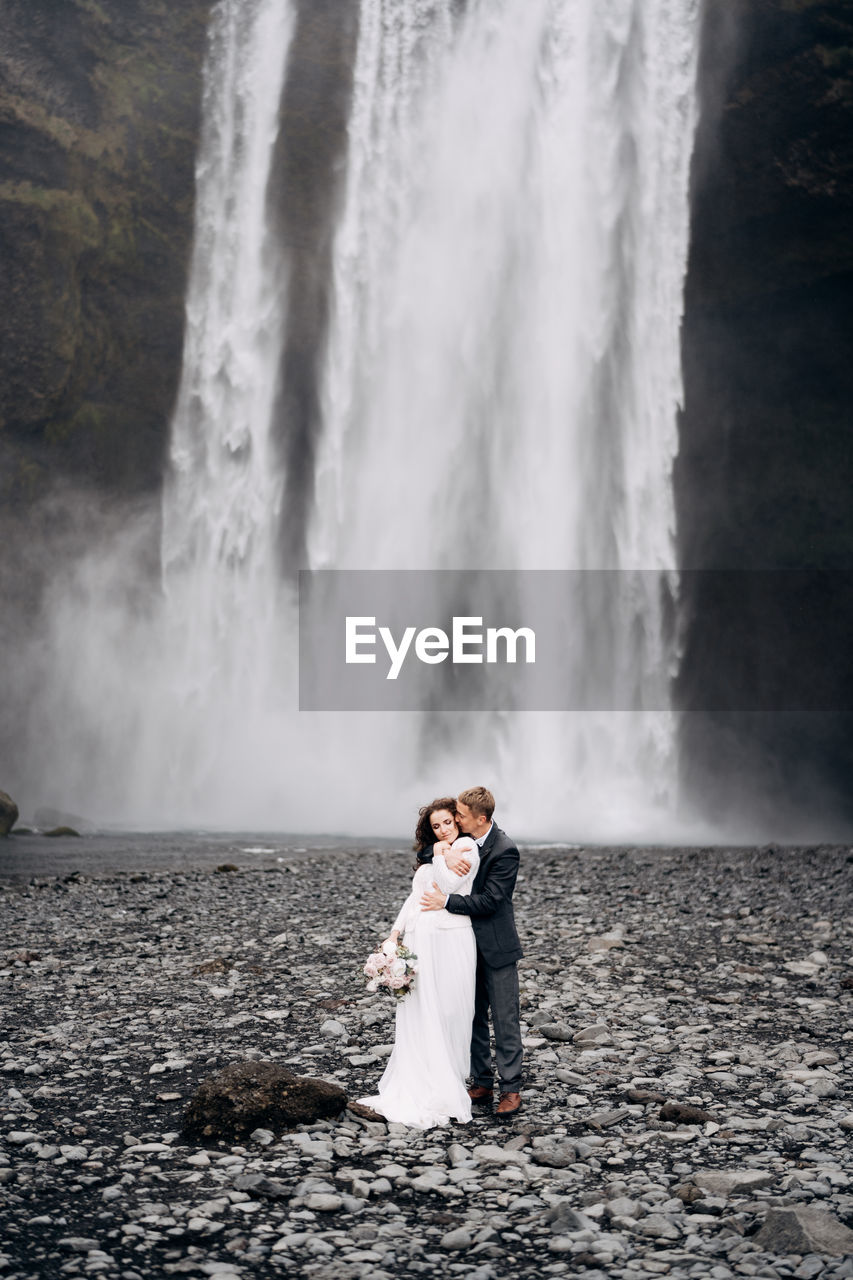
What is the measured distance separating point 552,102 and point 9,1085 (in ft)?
117

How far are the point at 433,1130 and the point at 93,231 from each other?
1472 inches


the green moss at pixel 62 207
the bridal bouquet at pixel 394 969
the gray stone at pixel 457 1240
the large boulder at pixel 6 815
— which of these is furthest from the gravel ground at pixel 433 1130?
the green moss at pixel 62 207

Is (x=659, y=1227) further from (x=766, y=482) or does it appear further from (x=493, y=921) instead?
(x=766, y=482)

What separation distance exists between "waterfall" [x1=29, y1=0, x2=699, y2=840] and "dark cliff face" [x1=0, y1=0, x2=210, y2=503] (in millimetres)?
1903

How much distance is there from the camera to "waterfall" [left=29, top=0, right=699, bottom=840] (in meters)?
34.5

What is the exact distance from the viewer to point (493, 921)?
22.4ft

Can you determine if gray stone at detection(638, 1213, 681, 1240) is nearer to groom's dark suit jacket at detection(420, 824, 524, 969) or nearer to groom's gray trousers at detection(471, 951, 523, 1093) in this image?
groom's gray trousers at detection(471, 951, 523, 1093)

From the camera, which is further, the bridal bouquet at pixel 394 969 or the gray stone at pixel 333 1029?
the gray stone at pixel 333 1029

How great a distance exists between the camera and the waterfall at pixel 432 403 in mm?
34500

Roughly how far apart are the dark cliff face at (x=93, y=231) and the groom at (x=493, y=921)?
33546 mm

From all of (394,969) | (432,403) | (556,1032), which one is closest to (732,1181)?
(394,969)

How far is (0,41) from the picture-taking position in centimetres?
3669

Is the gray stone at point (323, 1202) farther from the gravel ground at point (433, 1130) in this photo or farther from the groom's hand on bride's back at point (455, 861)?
the groom's hand on bride's back at point (455, 861)

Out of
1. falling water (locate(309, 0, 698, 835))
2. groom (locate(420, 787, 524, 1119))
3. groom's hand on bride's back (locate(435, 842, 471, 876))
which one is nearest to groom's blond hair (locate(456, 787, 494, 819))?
groom (locate(420, 787, 524, 1119))
